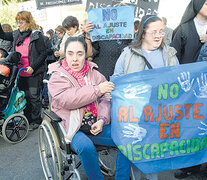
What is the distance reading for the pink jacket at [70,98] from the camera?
89.4 inches

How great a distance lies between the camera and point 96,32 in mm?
2980

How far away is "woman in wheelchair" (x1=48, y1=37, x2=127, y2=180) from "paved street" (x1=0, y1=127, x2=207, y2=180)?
100 cm

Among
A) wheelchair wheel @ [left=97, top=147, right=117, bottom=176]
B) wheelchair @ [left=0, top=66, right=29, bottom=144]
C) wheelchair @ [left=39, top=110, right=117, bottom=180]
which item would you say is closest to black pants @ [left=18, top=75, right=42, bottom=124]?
wheelchair @ [left=0, top=66, right=29, bottom=144]

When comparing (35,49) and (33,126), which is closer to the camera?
(35,49)

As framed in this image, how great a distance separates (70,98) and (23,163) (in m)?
1.83

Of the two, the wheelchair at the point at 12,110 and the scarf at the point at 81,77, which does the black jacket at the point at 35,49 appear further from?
the scarf at the point at 81,77

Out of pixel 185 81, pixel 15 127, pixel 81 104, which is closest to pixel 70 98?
pixel 81 104

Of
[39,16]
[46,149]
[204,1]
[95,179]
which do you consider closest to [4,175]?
[46,149]

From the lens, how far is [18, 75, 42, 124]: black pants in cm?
461

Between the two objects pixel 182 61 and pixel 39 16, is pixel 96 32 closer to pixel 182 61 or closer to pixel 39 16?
pixel 182 61

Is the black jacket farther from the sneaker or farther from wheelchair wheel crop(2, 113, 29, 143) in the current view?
the sneaker

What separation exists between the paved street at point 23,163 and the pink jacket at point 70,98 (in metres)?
1.10

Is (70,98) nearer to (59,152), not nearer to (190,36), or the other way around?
(59,152)

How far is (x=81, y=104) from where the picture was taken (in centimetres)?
231
